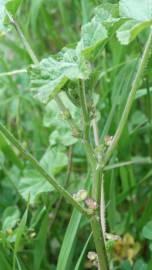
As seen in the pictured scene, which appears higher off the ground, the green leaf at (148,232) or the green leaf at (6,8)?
the green leaf at (6,8)

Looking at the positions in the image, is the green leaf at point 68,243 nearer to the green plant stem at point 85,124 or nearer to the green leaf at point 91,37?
the green plant stem at point 85,124

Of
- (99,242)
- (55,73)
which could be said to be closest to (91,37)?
(55,73)

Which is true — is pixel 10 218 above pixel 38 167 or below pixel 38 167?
below

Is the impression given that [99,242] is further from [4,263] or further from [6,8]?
[6,8]

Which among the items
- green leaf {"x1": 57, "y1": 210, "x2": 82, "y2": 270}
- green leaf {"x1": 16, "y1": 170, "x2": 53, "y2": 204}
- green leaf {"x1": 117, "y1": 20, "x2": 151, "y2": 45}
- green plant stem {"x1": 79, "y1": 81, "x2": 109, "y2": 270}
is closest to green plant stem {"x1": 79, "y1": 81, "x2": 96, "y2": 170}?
green plant stem {"x1": 79, "y1": 81, "x2": 109, "y2": 270}

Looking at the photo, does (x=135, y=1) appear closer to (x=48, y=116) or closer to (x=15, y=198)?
(x=48, y=116)

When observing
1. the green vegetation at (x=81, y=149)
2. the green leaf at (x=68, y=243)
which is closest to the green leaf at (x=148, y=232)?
the green vegetation at (x=81, y=149)

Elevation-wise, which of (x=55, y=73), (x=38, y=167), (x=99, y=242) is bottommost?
(x=99, y=242)
